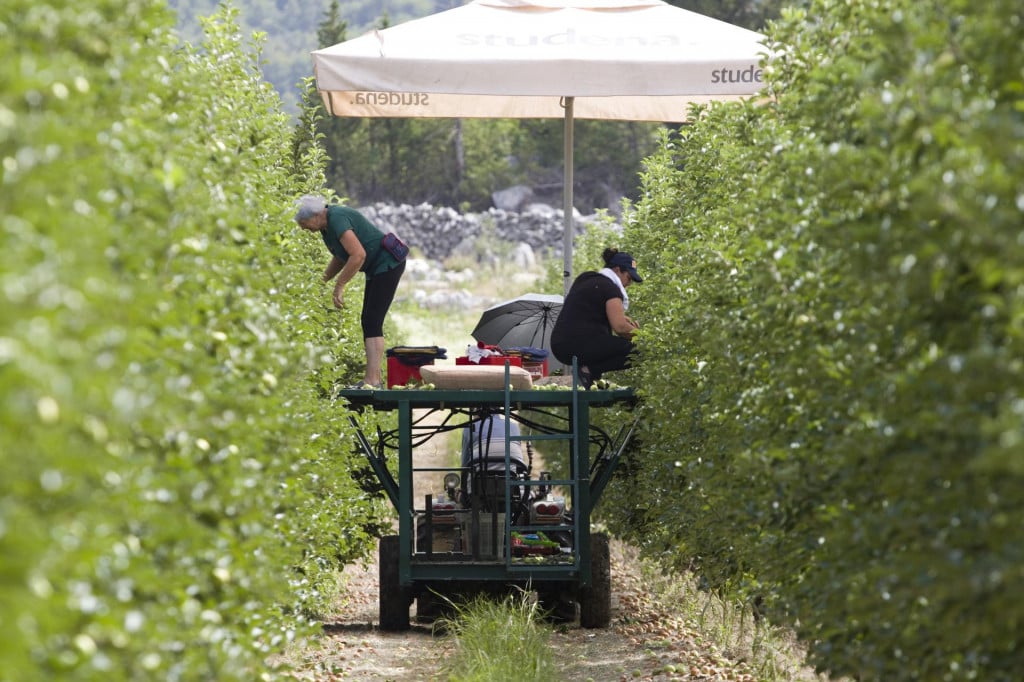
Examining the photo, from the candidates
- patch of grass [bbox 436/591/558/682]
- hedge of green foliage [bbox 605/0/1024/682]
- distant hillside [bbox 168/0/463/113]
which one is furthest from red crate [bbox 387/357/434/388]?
distant hillside [bbox 168/0/463/113]

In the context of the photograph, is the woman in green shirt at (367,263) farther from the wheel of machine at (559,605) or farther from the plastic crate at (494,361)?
the wheel of machine at (559,605)

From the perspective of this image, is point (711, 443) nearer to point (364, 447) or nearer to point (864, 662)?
point (864, 662)

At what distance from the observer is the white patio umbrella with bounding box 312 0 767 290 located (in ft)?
24.1

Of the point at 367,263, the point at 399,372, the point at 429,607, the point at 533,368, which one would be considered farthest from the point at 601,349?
the point at 429,607

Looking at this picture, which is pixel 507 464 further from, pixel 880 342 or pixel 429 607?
pixel 880 342

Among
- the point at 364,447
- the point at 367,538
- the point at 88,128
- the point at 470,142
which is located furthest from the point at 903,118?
the point at 470,142

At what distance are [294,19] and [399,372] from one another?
360 feet

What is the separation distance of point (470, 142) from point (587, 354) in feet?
170

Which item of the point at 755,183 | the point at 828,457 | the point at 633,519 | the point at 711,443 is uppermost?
the point at 755,183

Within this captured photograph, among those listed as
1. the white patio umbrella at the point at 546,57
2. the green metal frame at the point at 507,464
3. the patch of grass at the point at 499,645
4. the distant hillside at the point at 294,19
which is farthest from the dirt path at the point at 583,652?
the distant hillside at the point at 294,19

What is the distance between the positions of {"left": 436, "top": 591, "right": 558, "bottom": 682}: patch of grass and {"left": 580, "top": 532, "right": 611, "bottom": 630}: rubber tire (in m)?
0.48

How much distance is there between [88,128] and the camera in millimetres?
2697

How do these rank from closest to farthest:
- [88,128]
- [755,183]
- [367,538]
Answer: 1. [88,128]
2. [755,183]
3. [367,538]

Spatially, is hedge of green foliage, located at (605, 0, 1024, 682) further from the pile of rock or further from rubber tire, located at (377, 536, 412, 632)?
the pile of rock
